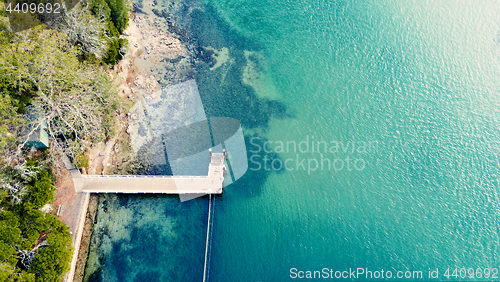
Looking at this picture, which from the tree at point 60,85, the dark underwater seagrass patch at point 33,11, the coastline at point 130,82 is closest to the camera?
the tree at point 60,85

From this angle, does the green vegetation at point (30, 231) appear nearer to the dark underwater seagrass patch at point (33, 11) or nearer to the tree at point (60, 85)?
the tree at point (60, 85)

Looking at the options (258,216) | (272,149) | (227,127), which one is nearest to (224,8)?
(227,127)

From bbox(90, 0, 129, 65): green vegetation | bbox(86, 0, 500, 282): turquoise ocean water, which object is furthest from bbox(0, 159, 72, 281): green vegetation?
bbox(90, 0, 129, 65): green vegetation

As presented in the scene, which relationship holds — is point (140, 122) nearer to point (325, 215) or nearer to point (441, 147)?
point (325, 215)

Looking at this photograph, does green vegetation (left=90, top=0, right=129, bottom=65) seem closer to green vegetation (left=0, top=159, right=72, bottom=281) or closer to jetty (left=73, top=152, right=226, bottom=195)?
jetty (left=73, top=152, right=226, bottom=195)

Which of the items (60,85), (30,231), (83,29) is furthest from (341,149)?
(30,231)

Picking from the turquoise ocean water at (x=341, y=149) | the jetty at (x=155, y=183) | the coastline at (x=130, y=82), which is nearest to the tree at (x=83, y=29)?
the coastline at (x=130, y=82)
